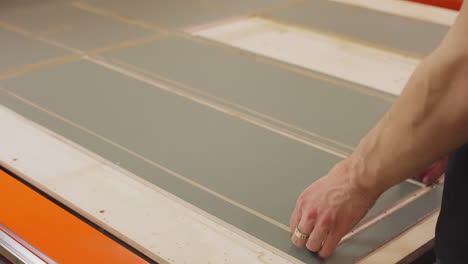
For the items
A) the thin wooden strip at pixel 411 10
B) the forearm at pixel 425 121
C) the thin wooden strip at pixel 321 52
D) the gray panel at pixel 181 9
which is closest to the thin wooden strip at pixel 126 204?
the forearm at pixel 425 121

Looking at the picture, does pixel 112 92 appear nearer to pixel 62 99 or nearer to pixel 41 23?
pixel 62 99

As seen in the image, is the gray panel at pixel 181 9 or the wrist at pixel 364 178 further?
the gray panel at pixel 181 9

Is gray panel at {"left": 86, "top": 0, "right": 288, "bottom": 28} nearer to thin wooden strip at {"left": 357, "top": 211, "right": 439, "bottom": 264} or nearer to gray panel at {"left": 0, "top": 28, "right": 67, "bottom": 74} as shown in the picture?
gray panel at {"left": 0, "top": 28, "right": 67, "bottom": 74}

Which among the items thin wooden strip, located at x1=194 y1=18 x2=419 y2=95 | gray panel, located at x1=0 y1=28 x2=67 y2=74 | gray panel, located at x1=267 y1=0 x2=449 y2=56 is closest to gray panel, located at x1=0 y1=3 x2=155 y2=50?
gray panel, located at x1=0 y1=28 x2=67 y2=74

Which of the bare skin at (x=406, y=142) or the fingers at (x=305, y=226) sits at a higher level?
the bare skin at (x=406, y=142)

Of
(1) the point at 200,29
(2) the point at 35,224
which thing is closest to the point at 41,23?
(1) the point at 200,29

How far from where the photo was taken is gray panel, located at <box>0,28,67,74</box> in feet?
8.42

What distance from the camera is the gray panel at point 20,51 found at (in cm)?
257

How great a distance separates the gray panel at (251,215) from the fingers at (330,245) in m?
0.04

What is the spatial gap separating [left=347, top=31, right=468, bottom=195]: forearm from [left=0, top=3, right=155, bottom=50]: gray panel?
1921 millimetres

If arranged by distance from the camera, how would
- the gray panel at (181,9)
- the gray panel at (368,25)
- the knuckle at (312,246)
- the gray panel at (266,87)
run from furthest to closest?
the gray panel at (181,9), the gray panel at (368,25), the gray panel at (266,87), the knuckle at (312,246)

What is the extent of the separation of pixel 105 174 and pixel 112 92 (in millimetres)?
626

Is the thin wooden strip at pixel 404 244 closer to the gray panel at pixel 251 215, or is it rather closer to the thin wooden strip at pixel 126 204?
the gray panel at pixel 251 215

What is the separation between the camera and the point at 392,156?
114cm
